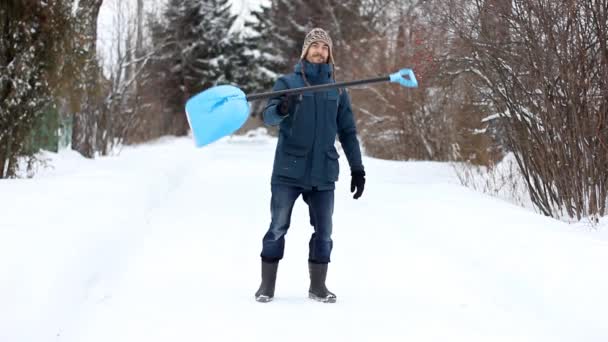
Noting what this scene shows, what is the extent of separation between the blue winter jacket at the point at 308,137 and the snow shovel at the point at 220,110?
18 cm

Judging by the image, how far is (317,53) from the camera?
4.53 m

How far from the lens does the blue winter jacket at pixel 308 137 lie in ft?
14.5

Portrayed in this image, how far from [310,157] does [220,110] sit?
0.65 m

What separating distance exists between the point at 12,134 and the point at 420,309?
7717mm

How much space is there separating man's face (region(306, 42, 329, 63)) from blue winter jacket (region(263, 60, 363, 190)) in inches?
1.4

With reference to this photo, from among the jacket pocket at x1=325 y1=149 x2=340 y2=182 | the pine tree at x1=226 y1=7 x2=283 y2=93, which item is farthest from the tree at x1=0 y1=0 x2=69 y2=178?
the pine tree at x1=226 y1=7 x2=283 y2=93

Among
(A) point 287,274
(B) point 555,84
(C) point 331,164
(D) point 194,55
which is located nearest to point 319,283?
(C) point 331,164

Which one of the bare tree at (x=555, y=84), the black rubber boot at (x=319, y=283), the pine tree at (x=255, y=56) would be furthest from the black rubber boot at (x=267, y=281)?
the pine tree at (x=255, y=56)

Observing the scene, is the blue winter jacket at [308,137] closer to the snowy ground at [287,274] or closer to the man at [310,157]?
the man at [310,157]

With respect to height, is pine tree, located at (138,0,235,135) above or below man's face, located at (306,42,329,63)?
above

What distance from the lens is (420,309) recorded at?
444 cm

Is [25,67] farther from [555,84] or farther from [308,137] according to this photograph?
[555,84]

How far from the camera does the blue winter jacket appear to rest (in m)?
4.43

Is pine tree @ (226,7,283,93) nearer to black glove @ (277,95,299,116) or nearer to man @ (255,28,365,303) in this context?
man @ (255,28,365,303)
